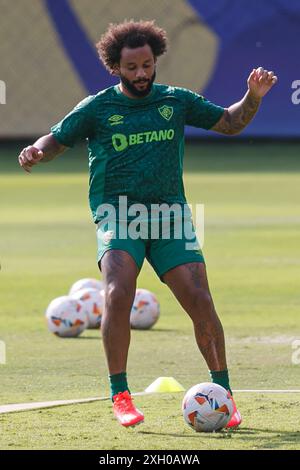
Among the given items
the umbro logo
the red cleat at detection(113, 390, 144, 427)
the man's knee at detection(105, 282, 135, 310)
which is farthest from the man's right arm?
the red cleat at detection(113, 390, 144, 427)

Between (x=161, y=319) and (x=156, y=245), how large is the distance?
19.7ft

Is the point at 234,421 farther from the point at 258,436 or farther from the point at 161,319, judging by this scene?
the point at 161,319

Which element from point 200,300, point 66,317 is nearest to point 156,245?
point 200,300

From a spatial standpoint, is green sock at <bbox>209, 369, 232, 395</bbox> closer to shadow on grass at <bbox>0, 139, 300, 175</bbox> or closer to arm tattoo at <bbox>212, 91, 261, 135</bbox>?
arm tattoo at <bbox>212, 91, 261, 135</bbox>

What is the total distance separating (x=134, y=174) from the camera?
8344mm

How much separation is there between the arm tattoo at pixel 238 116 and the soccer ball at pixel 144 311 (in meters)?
4.86

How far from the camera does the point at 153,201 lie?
8375mm

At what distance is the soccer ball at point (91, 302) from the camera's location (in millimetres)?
13304

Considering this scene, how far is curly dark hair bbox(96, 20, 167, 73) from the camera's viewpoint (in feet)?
27.5
